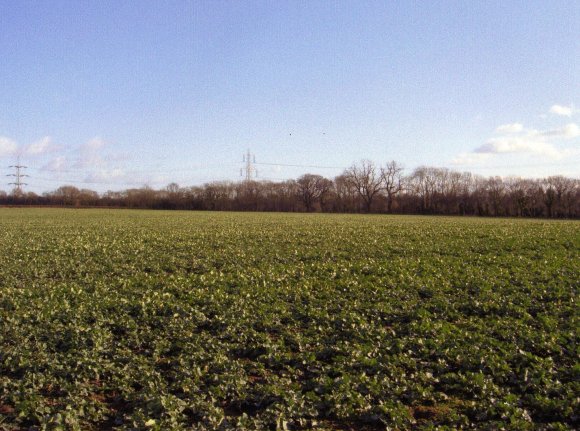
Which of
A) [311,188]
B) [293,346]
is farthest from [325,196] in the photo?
[293,346]

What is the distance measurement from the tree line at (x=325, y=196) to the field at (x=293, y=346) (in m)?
109

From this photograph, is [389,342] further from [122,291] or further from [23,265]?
[23,265]

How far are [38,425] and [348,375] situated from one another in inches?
192

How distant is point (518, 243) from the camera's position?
76.4ft

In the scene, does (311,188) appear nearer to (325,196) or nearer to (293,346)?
(325,196)

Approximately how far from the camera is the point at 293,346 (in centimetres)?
950

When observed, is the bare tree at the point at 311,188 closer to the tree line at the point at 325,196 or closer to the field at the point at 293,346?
the tree line at the point at 325,196

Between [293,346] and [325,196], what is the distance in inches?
5297

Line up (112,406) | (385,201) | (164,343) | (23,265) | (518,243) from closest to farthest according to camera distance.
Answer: (112,406) → (164,343) → (23,265) → (518,243) → (385,201)

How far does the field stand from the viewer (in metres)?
6.64

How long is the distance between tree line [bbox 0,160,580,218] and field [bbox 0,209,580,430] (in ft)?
358

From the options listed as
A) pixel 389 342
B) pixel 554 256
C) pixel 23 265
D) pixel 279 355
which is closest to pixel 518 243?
pixel 554 256

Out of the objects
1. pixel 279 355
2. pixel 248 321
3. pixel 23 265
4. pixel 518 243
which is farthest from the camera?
pixel 518 243

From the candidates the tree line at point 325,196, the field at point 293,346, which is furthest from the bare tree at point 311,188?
the field at point 293,346
